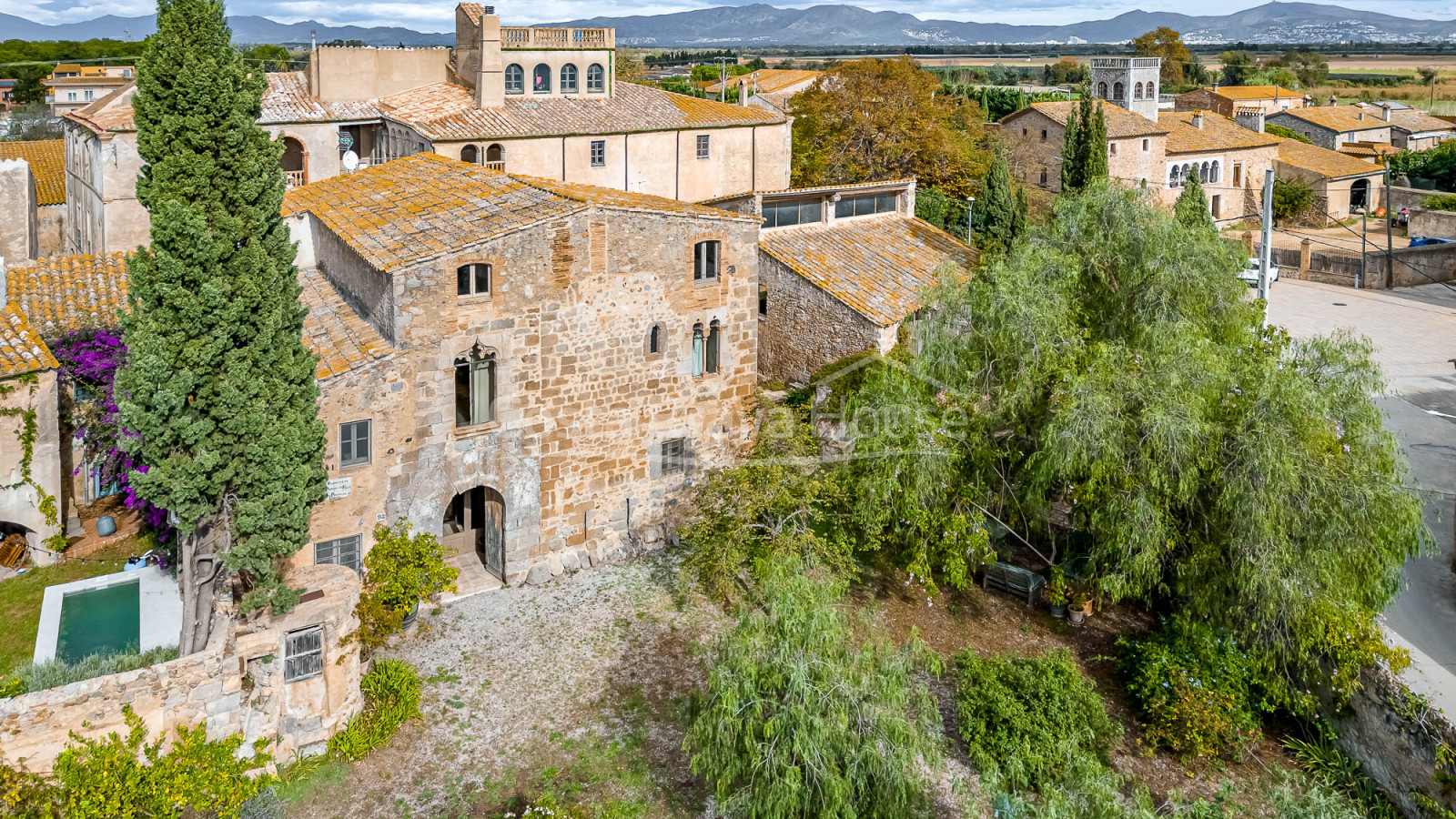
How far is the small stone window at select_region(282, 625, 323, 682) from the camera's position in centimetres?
1588

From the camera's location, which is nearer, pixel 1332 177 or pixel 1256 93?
pixel 1332 177

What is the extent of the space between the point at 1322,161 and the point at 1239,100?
31.7m

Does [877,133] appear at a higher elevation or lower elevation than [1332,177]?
higher

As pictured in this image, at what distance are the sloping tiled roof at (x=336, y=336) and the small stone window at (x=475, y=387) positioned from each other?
1.47 m

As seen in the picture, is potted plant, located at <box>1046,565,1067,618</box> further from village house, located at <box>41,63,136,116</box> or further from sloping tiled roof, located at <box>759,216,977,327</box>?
village house, located at <box>41,63,136,116</box>

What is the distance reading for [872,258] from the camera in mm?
31109

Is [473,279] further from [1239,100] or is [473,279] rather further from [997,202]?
[1239,100]

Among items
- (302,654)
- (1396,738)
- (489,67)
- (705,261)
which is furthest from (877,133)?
(302,654)

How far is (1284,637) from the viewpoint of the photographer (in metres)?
17.0

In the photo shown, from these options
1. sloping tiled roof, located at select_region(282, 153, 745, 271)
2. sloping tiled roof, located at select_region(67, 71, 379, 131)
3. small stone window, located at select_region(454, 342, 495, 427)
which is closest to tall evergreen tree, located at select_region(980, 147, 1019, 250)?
sloping tiled roof, located at select_region(282, 153, 745, 271)

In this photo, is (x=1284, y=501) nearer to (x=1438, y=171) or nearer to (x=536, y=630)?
(x=536, y=630)

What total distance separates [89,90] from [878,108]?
49019mm

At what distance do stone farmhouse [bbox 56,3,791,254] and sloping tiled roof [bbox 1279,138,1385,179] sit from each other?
41849mm

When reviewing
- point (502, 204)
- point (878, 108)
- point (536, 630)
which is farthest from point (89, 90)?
point (536, 630)
